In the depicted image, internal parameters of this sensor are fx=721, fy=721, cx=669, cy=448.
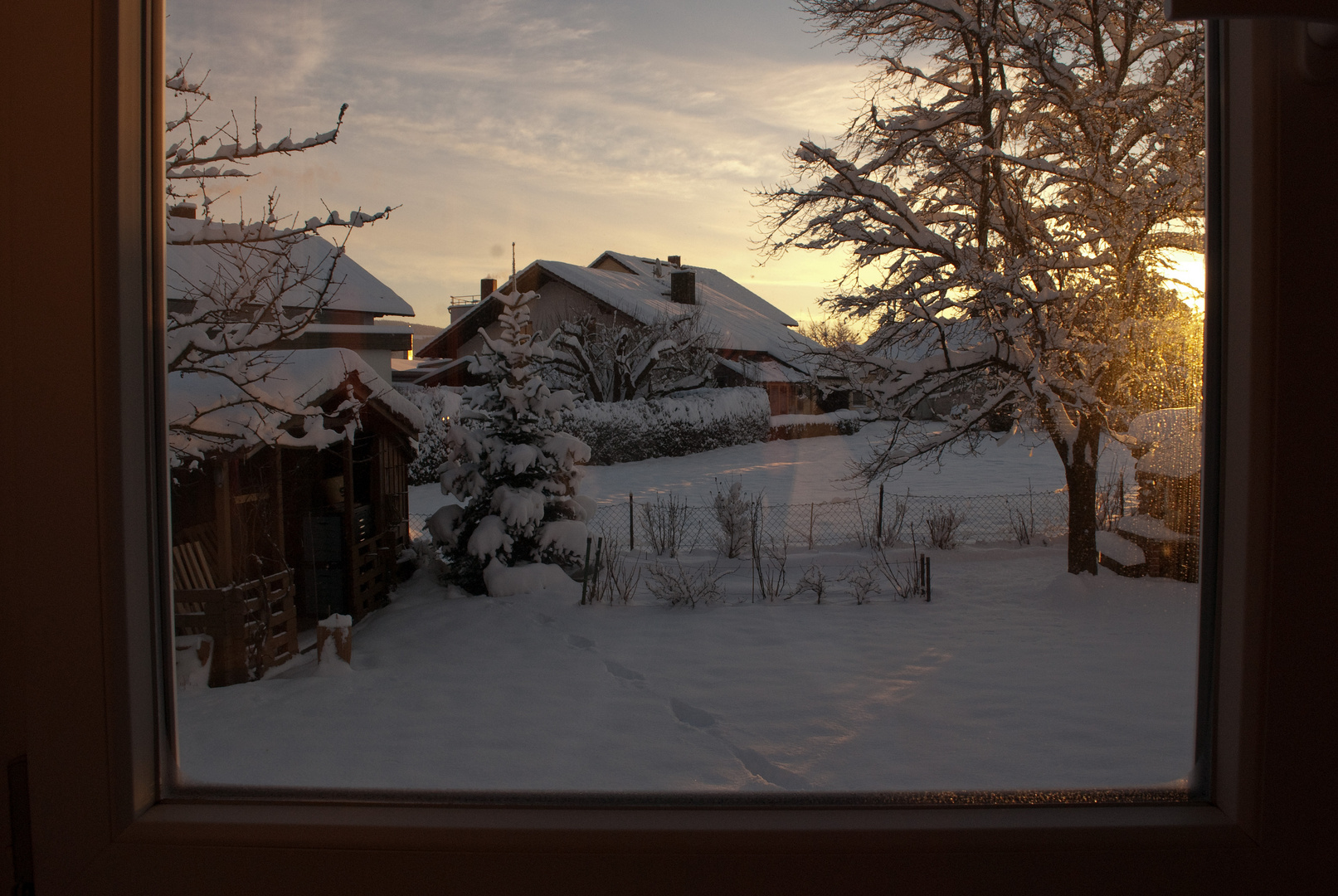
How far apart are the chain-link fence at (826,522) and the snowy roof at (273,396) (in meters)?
2.22

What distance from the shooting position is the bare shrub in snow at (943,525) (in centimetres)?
466

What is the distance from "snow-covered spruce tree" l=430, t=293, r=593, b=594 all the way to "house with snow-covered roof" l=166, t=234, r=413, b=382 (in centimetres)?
248

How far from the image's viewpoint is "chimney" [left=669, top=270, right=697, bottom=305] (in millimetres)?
2416

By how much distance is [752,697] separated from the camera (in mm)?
2131

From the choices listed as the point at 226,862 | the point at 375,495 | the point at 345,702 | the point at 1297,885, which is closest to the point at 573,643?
the point at 345,702

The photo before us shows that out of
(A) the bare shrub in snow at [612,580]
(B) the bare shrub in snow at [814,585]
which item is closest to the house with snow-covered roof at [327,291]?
(A) the bare shrub in snow at [612,580]

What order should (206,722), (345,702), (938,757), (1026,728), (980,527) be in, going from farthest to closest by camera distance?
(980,527) → (345,702) → (1026,728) → (938,757) → (206,722)

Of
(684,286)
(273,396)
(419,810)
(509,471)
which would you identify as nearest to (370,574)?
(509,471)

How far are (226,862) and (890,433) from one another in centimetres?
454

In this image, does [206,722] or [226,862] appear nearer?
[226,862]

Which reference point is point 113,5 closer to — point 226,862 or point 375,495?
point 226,862

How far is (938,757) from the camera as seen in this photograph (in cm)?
112

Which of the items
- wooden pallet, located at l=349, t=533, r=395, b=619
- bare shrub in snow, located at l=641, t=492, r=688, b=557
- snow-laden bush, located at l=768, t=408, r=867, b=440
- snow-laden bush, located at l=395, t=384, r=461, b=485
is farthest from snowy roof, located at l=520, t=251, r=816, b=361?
wooden pallet, located at l=349, t=533, r=395, b=619

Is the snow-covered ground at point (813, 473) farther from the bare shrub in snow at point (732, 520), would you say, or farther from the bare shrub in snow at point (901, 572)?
the bare shrub in snow at point (901, 572)
